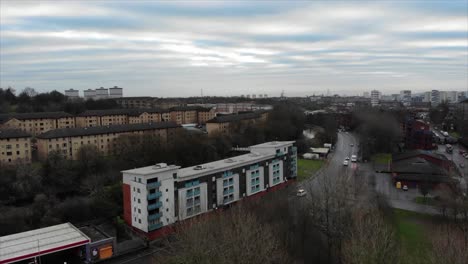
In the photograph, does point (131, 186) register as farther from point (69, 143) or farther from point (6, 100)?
point (6, 100)

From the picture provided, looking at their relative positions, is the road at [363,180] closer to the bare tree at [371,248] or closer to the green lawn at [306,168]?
the green lawn at [306,168]

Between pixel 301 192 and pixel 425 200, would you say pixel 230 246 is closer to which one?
pixel 301 192

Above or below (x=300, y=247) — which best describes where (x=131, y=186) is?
above

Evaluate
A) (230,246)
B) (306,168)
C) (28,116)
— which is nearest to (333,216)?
(230,246)

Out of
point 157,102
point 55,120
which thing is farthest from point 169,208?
point 157,102

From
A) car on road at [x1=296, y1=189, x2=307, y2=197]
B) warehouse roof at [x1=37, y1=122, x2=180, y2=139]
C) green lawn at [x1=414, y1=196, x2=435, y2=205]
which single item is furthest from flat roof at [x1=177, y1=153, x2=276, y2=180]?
warehouse roof at [x1=37, y1=122, x2=180, y2=139]

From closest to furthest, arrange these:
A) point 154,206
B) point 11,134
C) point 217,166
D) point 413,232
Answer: point 413,232 < point 154,206 < point 217,166 < point 11,134

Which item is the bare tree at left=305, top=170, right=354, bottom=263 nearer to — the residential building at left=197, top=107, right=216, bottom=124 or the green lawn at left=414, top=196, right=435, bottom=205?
the green lawn at left=414, top=196, right=435, bottom=205
